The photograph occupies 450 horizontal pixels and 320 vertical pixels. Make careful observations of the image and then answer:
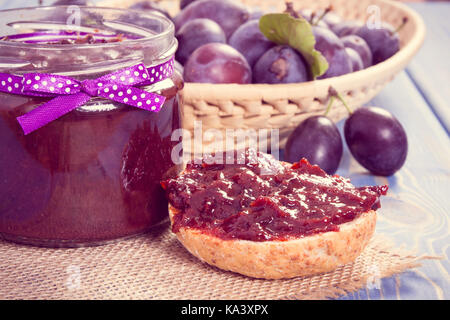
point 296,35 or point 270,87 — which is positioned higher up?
point 296,35

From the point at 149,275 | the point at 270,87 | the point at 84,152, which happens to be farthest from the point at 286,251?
the point at 270,87

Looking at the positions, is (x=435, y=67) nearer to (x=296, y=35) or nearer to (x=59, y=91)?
(x=296, y=35)

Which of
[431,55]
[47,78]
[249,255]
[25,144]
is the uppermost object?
[47,78]

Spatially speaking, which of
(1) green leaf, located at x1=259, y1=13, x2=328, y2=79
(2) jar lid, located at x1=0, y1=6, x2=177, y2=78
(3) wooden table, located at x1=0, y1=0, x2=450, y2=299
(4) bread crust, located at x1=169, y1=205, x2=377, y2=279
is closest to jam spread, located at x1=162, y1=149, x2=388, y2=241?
(4) bread crust, located at x1=169, y1=205, x2=377, y2=279

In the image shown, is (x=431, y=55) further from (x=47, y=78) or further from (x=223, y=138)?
(x=47, y=78)

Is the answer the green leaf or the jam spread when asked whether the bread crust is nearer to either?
the jam spread

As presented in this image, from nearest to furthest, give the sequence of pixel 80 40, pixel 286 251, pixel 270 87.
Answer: pixel 286 251
pixel 80 40
pixel 270 87

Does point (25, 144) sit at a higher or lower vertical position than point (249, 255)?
higher
